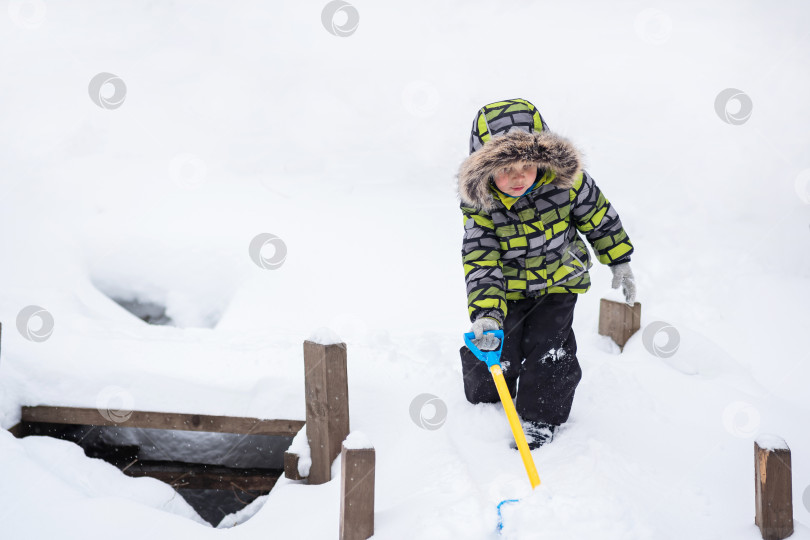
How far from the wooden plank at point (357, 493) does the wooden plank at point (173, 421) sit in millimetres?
1244

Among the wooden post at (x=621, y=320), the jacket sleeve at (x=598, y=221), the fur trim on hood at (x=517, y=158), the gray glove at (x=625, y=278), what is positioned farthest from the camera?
the wooden post at (x=621, y=320)

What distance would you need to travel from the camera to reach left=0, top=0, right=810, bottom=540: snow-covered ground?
2.44 metres

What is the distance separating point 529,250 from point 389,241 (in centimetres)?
301

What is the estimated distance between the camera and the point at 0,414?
325 centimetres

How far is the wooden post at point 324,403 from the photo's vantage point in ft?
8.51

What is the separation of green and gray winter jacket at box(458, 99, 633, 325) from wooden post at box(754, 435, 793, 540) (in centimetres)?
100

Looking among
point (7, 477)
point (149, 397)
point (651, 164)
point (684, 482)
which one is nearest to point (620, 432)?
point (684, 482)

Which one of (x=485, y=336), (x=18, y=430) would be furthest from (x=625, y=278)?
(x=18, y=430)

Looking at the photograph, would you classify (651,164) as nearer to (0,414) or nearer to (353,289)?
(353,289)

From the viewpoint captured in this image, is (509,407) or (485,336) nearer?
(509,407)

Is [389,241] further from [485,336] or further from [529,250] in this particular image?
[485,336]

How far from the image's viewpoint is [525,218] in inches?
98.3

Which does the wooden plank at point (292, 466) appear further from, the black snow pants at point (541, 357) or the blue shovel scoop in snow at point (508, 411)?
the blue shovel scoop in snow at point (508, 411)

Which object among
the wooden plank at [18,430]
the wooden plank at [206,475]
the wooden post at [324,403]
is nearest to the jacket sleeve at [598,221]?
the wooden post at [324,403]
